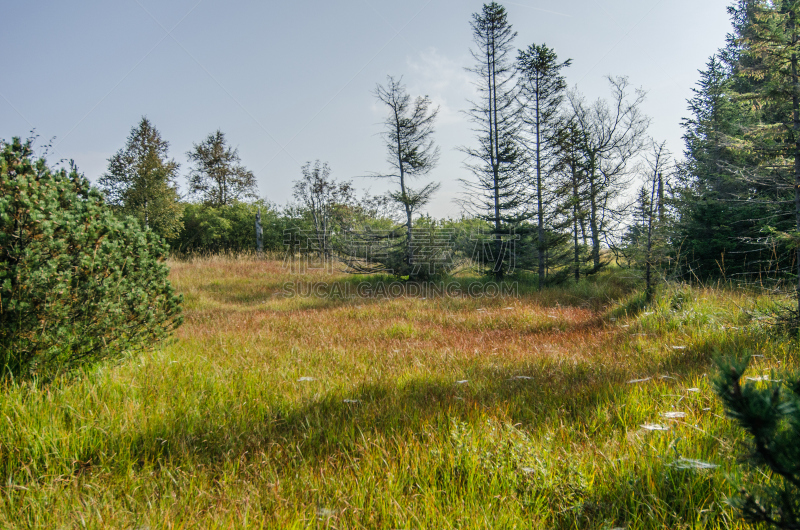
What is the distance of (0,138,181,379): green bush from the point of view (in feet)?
10.0

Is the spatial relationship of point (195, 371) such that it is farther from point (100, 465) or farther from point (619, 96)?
point (619, 96)

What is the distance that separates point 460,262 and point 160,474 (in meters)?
13.3

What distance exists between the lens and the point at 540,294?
10.6 meters

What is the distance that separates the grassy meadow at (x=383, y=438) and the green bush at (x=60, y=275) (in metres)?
0.30

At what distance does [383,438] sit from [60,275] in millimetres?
3046

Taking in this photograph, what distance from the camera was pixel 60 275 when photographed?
10.3 ft

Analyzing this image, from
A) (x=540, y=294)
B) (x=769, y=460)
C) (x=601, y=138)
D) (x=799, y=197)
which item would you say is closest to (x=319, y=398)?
(x=769, y=460)

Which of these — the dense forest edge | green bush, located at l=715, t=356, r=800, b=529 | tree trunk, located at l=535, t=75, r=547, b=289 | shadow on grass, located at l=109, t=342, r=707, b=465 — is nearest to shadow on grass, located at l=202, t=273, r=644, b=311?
tree trunk, located at l=535, t=75, r=547, b=289

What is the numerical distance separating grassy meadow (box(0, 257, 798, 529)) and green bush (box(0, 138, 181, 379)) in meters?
0.30

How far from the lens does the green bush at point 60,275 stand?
3061mm

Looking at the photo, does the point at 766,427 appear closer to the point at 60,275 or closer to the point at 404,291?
the point at 60,275

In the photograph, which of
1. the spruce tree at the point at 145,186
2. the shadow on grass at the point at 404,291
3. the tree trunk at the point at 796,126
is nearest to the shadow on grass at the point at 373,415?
the tree trunk at the point at 796,126

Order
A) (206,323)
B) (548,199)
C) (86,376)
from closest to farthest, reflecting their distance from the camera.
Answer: (86,376) < (206,323) < (548,199)

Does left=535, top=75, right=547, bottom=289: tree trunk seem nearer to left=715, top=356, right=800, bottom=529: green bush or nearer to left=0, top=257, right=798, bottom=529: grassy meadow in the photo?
left=0, top=257, right=798, bottom=529: grassy meadow
